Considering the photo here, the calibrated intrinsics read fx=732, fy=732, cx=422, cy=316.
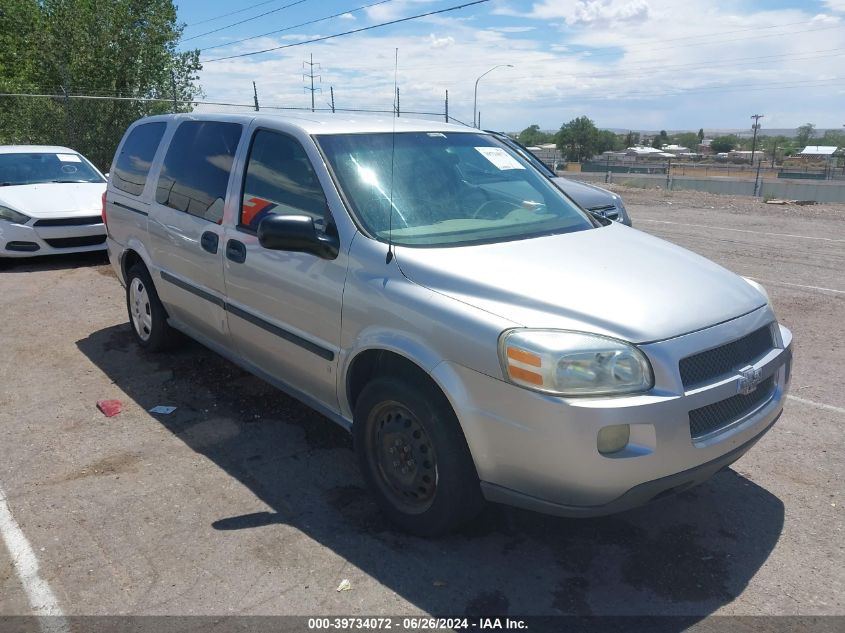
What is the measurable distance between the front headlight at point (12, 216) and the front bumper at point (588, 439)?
8.39 meters

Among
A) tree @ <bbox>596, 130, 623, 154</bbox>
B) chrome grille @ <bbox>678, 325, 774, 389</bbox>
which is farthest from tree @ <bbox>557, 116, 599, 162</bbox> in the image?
chrome grille @ <bbox>678, 325, 774, 389</bbox>

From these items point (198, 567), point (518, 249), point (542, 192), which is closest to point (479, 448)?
point (518, 249)

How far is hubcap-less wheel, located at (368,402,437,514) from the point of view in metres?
3.33

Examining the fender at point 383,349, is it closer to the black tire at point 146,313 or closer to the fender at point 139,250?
the fender at point 139,250

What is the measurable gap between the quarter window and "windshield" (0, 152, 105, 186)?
7520 mm

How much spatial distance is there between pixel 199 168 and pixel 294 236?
1.72m

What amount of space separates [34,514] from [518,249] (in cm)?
277

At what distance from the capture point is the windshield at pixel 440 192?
370 cm

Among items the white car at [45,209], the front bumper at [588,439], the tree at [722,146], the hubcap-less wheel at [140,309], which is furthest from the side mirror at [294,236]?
the tree at [722,146]

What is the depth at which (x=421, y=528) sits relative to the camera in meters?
3.40

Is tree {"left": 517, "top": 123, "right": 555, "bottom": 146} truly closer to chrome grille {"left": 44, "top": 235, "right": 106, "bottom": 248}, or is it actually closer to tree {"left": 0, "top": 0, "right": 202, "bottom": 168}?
tree {"left": 0, "top": 0, "right": 202, "bottom": 168}

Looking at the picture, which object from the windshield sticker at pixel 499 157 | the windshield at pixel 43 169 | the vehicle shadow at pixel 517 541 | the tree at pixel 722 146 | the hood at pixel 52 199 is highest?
the tree at pixel 722 146

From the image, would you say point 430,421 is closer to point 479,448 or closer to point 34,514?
point 479,448

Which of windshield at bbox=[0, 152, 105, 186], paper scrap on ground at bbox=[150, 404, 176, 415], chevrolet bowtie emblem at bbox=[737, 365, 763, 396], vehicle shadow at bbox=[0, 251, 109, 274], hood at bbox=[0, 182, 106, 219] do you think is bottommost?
paper scrap on ground at bbox=[150, 404, 176, 415]
